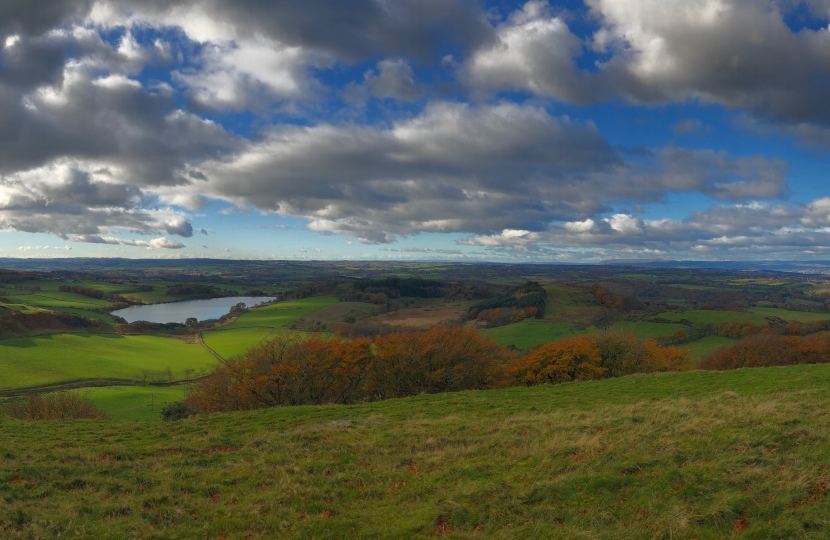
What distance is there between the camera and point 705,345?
83.6m

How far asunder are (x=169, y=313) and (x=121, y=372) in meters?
107

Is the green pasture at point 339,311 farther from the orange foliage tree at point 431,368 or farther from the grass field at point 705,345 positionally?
the grass field at point 705,345

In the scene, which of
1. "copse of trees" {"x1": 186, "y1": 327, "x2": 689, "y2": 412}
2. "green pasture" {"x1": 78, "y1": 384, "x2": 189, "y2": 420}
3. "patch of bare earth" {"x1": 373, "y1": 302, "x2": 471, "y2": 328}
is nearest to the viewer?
"copse of trees" {"x1": 186, "y1": 327, "x2": 689, "y2": 412}

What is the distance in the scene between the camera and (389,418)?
2078 cm

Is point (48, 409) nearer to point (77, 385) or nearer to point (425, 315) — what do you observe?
point (77, 385)

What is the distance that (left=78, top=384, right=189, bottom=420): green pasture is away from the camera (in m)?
52.2

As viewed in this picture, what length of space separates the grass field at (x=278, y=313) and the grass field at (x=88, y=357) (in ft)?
81.8

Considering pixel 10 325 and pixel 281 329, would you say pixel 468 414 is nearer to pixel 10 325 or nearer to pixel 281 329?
pixel 281 329

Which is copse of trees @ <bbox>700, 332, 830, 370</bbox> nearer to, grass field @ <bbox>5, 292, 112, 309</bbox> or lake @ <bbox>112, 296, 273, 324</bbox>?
lake @ <bbox>112, 296, 273, 324</bbox>

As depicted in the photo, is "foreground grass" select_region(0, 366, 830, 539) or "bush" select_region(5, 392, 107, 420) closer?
"foreground grass" select_region(0, 366, 830, 539)

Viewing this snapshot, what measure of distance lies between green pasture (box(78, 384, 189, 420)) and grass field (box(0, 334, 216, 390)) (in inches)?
487

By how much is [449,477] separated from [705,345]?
92483mm

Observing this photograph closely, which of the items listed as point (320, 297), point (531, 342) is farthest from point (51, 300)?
point (531, 342)

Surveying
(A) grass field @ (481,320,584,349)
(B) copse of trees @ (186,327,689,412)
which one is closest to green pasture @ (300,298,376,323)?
(A) grass field @ (481,320,584,349)
